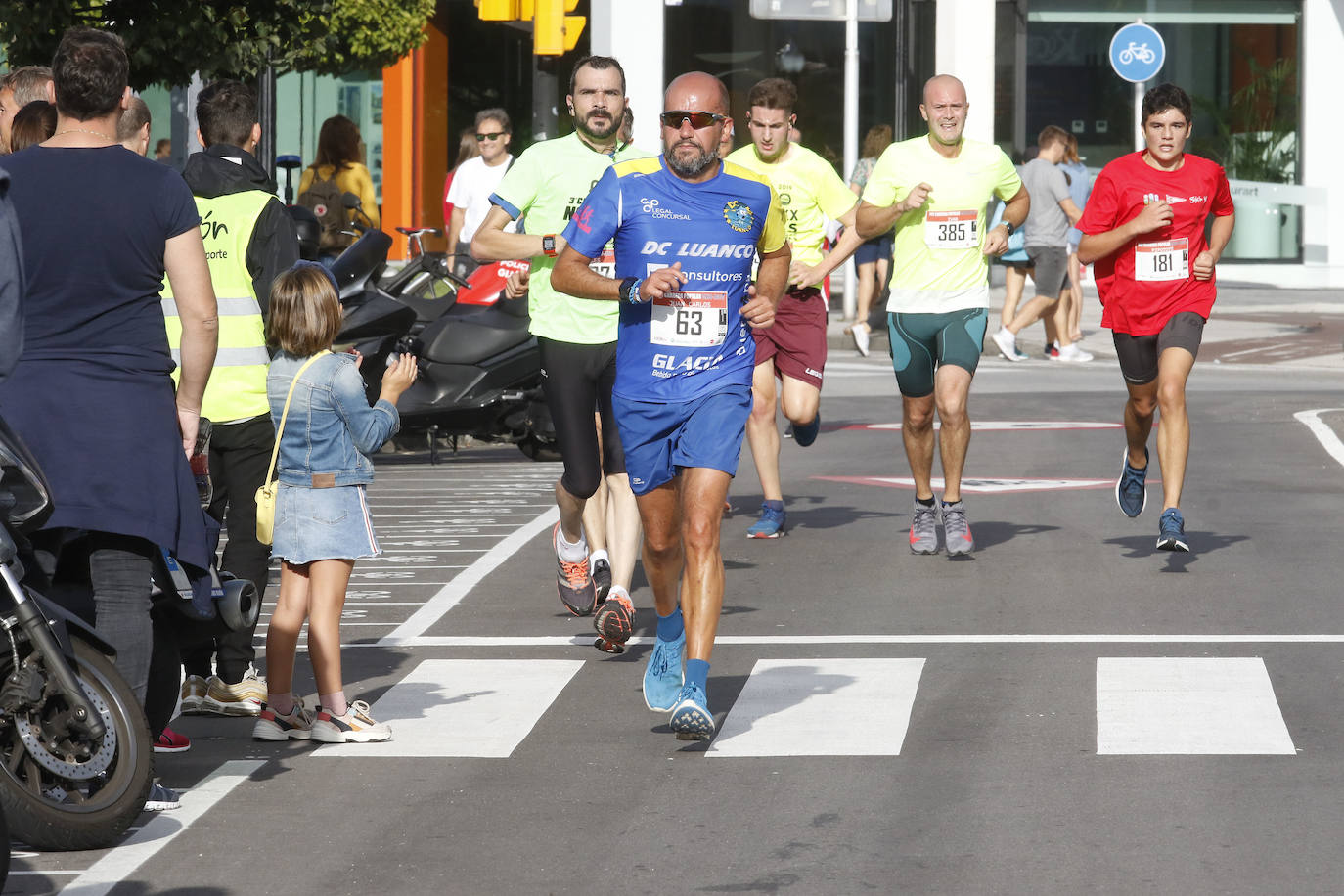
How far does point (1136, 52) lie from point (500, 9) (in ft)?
50.0

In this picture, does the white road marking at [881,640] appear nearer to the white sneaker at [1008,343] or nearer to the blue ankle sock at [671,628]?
the blue ankle sock at [671,628]

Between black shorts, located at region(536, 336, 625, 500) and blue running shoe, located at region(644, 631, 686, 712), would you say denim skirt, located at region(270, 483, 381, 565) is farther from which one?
black shorts, located at region(536, 336, 625, 500)

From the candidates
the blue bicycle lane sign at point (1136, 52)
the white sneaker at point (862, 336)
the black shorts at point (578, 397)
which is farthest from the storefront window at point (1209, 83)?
the black shorts at point (578, 397)

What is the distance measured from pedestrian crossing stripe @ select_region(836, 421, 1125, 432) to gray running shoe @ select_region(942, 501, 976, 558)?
17.6ft

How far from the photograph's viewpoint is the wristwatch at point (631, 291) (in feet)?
22.8

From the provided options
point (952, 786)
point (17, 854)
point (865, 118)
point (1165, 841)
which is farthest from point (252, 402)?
point (865, 118)

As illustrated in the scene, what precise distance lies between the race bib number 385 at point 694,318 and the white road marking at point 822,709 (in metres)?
1.19

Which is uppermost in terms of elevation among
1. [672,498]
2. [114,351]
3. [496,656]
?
[114,351]

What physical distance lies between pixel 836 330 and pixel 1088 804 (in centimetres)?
1812

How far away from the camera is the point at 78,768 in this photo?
552 cm

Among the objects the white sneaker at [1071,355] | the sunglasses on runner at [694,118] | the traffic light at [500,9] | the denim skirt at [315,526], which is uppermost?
the traffic light at [500,9]

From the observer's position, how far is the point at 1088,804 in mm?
5957

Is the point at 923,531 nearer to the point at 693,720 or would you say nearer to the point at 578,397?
the point at 578,397

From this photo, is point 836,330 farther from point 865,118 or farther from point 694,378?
point 694,378
